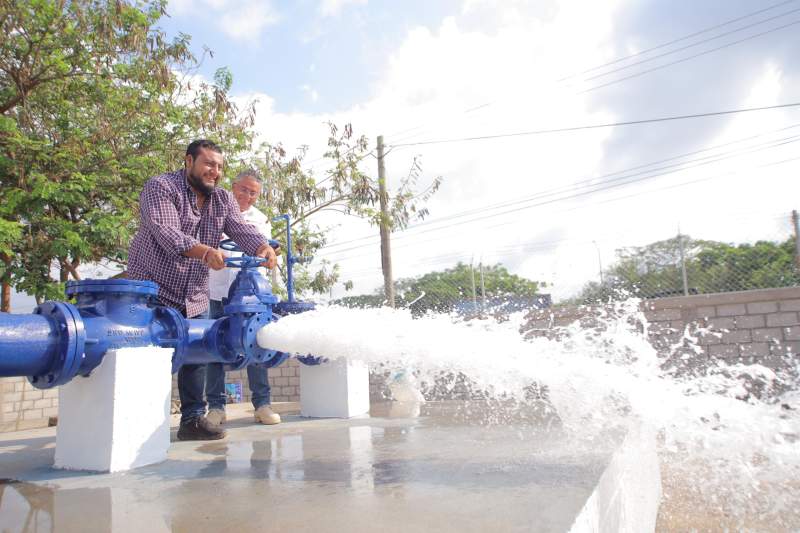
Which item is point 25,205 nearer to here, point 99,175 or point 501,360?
point 99,175

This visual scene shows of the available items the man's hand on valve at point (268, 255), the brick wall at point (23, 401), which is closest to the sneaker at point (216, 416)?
the man's hand on valve at point (268, 255)

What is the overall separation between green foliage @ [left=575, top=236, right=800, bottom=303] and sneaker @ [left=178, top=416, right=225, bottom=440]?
433 centimetres

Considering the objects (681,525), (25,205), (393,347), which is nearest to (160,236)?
(393,347)

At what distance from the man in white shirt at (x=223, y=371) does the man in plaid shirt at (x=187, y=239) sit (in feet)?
1.25

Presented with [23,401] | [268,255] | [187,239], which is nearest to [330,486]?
[187,239]

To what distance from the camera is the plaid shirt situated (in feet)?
9.29

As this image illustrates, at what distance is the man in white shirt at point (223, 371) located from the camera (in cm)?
358

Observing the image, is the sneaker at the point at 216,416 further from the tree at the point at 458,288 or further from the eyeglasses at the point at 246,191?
the tree at the point at 458,288

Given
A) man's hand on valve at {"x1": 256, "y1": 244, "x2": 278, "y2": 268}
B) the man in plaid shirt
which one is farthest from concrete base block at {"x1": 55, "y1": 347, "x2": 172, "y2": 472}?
man's hand on valve at {"x1": 256, "y1": 244, "x2": 278, "y2": 268}

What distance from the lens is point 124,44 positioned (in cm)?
661

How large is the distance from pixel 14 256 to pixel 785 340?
8157 mm

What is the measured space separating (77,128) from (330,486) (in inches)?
263

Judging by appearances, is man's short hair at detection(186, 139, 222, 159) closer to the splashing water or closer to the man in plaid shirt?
the man in plaid shirt

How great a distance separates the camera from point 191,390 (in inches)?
122
